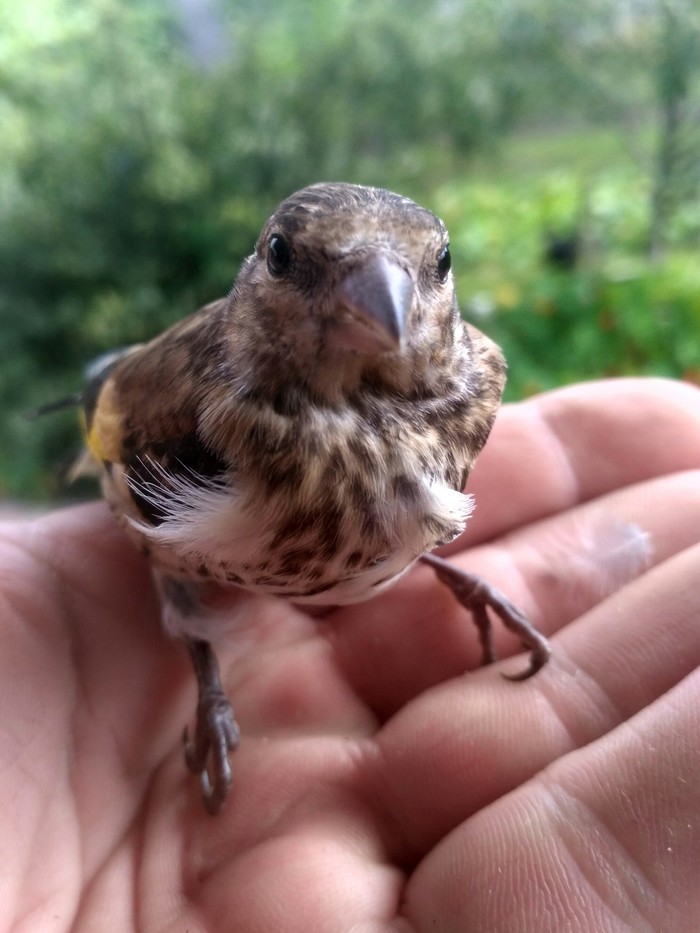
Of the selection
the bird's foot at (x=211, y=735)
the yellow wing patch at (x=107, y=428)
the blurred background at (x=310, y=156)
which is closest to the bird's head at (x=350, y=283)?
the yellow wing patch at (x=107, y=428)

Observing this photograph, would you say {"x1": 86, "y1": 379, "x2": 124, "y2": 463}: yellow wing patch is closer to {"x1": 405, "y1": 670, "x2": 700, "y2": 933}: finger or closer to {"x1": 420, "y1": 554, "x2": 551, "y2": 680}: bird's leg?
{"x1": 420, "y1": 554, "x2": 551, "y2": 680}: bird's leg

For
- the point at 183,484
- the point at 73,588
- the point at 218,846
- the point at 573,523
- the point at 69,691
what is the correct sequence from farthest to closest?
A: 1. the point at 573,523
2. the point at 73,588
3. the point at 69,691
4. the point at 218,846
5. the point at 183,484

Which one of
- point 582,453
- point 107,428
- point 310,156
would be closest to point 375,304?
point 107,428

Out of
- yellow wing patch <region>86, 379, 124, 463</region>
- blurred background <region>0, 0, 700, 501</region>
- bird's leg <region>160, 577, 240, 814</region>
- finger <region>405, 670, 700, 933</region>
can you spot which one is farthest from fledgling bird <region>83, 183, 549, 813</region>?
blurred background <region>0, 0, 700, 501</region>

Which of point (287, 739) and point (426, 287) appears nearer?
point (426, 287)

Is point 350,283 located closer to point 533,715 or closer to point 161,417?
point 161,417

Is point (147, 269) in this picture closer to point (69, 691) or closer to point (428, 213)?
point (69, 691)

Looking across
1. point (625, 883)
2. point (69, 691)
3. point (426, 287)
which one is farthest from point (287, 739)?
point (426, 287)
